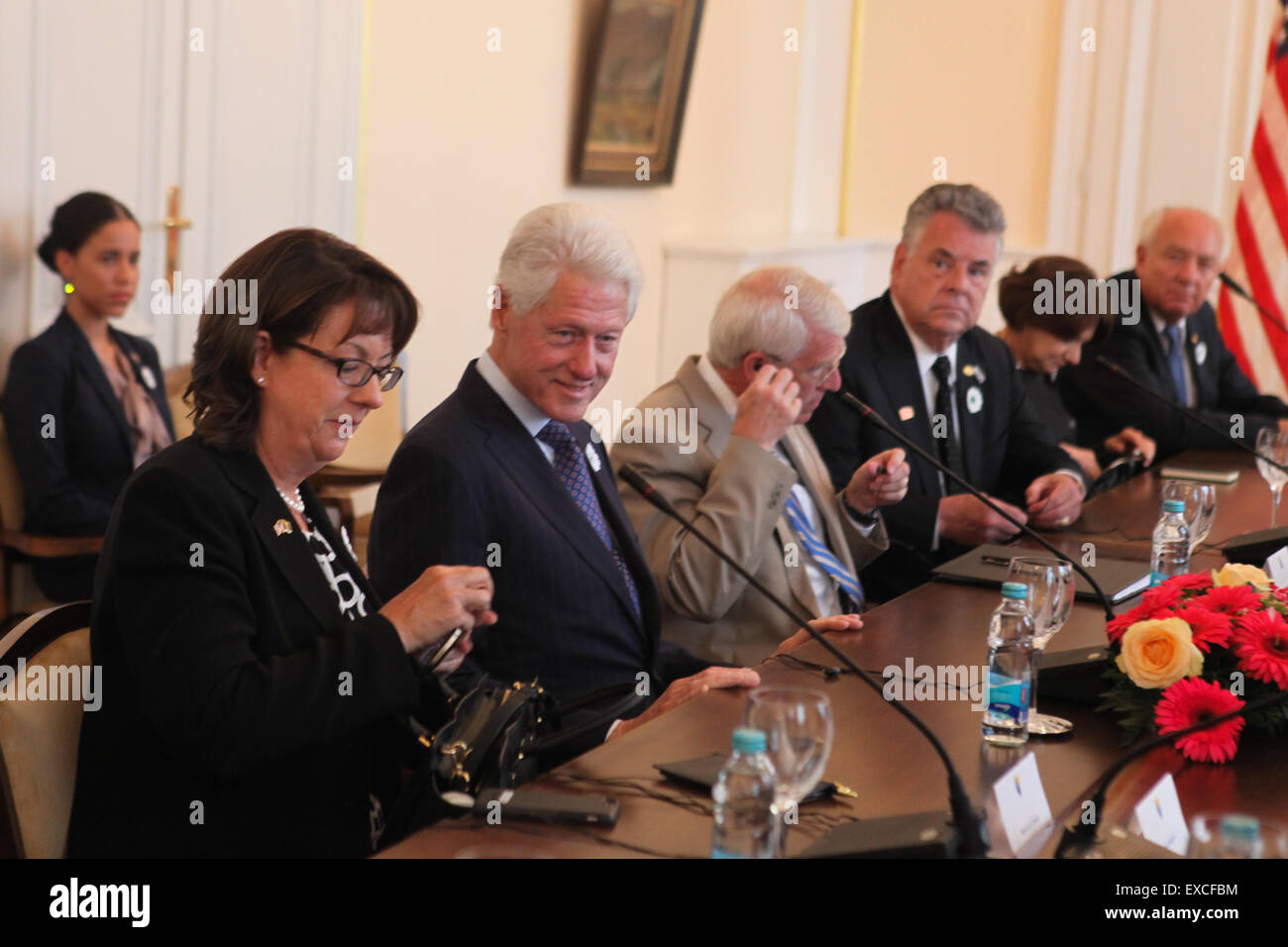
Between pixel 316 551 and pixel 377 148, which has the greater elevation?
pixel 377 148

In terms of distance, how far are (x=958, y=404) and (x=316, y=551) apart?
2.28 metres

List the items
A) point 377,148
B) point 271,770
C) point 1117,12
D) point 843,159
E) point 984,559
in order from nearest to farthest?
point 271,770
point 984,559
point 377,148
point 1117,12
point 843,159

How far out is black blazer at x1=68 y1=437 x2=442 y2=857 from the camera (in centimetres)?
167

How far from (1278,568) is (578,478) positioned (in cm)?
140

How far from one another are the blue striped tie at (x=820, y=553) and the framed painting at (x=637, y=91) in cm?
344

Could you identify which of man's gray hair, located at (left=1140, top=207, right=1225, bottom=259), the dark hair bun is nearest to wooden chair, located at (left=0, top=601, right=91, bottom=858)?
the dark hair bun

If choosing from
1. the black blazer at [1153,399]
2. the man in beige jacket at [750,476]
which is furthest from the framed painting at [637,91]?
the man in beige jacket at [750,476]

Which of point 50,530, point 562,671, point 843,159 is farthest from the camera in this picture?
point 843,159

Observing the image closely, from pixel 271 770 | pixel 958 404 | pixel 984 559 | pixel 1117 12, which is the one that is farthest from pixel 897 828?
pixel 1117 12

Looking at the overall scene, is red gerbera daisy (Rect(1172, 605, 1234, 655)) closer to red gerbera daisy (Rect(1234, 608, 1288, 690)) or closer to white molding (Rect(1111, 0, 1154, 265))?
red gerbera daisy (Rect(1234, 608, 1288, 690))

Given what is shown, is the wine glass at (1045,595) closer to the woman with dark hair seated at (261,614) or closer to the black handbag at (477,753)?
the black handbag at (477,753)

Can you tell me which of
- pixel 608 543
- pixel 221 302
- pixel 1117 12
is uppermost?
pixel 1117 12

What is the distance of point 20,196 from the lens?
12.9 ft

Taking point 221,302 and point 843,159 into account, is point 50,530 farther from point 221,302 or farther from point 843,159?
point 843,159
